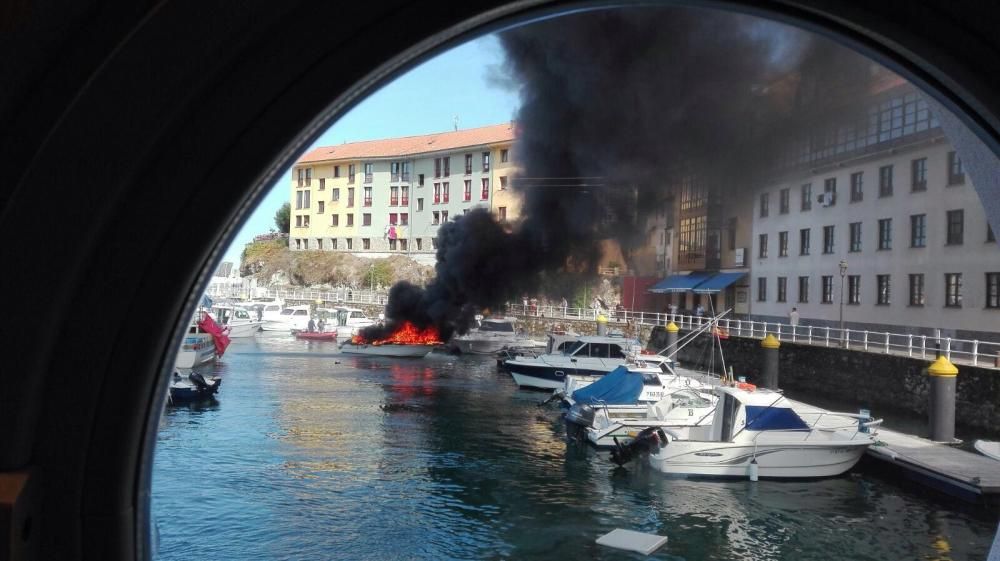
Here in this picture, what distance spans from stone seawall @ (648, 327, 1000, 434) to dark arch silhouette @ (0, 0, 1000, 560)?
685 inches

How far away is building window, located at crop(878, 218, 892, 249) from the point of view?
74.2 feet

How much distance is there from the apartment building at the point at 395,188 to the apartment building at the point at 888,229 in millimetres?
19274

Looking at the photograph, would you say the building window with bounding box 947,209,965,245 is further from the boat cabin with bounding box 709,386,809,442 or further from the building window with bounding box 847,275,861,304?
the boat cabin with bounding box 709,386,809,442

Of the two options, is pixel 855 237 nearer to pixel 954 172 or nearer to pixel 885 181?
pixel 885 181

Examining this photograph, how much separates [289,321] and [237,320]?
4.24 metres

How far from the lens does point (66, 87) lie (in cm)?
162

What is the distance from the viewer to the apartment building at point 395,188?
4356cm

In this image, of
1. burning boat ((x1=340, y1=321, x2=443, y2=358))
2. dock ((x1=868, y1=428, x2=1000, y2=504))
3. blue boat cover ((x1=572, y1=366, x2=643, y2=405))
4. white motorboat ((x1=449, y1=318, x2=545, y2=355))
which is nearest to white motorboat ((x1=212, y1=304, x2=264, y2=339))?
burning boat ((x1=340, y1=321, x2=443, y2=358))

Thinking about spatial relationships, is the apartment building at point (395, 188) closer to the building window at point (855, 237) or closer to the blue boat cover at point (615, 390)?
the building window at point (855, 237)

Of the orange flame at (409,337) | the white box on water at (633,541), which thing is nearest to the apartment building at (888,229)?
the white box on water at (633,541)

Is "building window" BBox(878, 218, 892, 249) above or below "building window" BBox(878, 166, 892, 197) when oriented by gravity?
below

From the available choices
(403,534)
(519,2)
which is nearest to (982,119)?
(519,2)

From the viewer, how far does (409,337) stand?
33188 millimetres

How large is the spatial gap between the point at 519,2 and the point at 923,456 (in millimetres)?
14149
